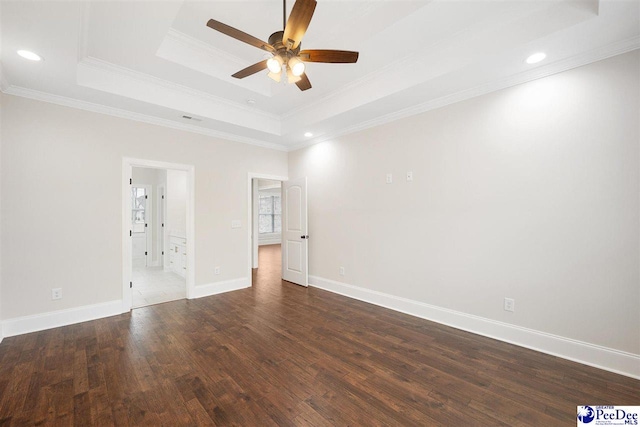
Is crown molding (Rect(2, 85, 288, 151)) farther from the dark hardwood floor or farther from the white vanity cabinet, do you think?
the dark hardwood floor

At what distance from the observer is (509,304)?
2.91m

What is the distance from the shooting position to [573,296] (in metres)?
2.55

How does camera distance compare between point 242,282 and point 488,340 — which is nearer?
point 488,340

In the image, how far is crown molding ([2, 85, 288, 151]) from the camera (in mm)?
3150

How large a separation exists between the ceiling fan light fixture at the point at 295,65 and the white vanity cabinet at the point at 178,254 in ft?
15.1

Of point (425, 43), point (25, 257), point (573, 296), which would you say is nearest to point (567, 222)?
point (573, 296)

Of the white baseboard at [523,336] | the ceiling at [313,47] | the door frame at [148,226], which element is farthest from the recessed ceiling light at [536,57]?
the door frame at [148,226]

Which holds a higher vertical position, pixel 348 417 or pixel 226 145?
pixel 226 145

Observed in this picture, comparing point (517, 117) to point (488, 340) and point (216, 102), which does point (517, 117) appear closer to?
point (488, 340)

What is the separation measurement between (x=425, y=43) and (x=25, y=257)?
17.0 ft

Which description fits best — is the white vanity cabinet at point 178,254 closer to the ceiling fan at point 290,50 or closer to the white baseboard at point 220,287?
the white baseboard at point 220,287

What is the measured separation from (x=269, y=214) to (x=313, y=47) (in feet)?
31.5

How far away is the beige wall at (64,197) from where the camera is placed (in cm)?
309

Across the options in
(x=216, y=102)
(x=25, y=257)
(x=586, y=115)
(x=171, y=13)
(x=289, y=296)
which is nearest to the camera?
(x=171, y=13)
